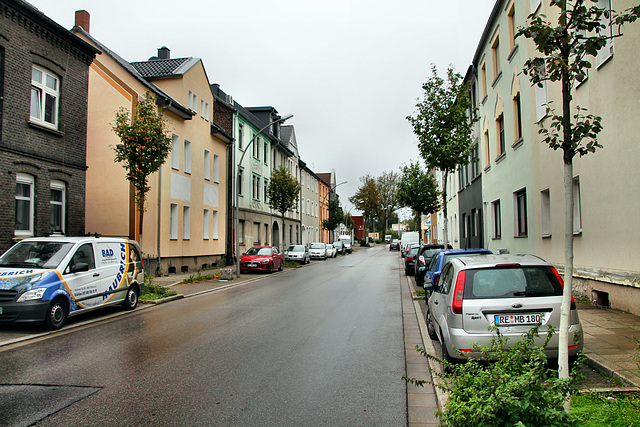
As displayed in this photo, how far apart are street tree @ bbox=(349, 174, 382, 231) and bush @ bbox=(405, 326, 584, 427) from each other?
3261 inches

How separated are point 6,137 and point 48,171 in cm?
176

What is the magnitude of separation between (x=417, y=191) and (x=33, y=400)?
30413 mm

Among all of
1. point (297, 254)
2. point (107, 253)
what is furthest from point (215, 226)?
point (107, 253)

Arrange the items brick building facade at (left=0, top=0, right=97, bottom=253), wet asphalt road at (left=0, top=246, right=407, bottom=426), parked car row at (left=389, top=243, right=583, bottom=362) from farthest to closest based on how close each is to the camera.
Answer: brick building facade at (left=0, top=0, right=97, bottom=253) → parked car row at (left=389, top=243, right=583, bottom=362) → wet asphalt road at (left=0, top=246, right=407, bottom=426)

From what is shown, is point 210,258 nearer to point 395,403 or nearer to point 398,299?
point 398,299

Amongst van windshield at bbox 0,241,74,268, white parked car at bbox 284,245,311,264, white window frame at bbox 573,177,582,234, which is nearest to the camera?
van windshield at bbox 0,241,74,268

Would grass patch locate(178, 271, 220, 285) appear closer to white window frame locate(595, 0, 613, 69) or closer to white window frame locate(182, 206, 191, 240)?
white window frame locate(182, 206, 191, 240)

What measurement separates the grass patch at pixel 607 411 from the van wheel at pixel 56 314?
8713 millimetres

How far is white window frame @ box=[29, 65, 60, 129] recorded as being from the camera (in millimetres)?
14695

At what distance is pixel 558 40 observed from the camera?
402 cm

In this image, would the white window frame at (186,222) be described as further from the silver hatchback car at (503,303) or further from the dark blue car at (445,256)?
the silver hatchback car at (503,303)

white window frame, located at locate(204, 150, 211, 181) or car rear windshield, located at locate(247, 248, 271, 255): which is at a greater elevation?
white window frame, located at locate(204, 150, 211, 181)

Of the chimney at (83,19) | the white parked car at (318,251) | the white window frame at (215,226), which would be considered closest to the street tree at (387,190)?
the white parked car at (318,251)

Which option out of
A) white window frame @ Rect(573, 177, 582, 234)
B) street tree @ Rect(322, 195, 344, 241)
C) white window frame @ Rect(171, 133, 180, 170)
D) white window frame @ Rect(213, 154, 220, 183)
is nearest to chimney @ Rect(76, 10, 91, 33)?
white window frame @ Rect(171, 133, 180, 170)
